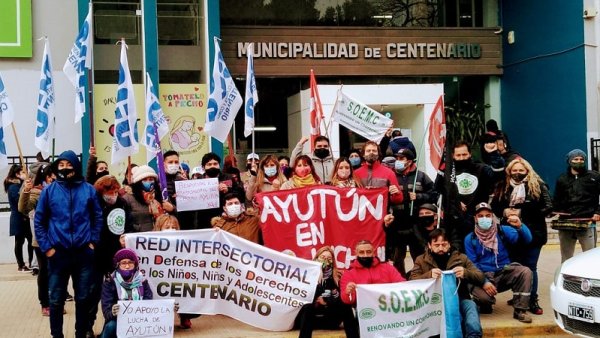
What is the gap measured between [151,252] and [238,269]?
95cm

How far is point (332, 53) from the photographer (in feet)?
63.9

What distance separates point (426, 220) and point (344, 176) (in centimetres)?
112

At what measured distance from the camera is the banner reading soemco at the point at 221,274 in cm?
802

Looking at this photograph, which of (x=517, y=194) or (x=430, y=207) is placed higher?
(x=517, y=194)

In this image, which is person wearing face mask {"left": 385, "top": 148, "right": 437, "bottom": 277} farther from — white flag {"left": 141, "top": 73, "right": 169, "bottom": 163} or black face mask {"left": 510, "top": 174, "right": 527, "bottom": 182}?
white flag {"left": 141, "top": 73, "right": 169, "bottom": 163}

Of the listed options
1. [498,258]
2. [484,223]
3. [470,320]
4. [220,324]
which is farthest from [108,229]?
[498,258]

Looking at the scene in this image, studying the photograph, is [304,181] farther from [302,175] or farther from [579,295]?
[579,295]

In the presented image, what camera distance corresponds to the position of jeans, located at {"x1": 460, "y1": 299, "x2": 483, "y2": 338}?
24.1ft

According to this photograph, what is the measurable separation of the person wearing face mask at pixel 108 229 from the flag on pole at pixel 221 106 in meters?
2.69

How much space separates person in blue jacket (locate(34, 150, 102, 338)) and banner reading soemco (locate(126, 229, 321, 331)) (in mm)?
614

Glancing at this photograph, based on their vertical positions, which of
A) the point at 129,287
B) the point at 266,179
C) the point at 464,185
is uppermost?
the point at 266,179

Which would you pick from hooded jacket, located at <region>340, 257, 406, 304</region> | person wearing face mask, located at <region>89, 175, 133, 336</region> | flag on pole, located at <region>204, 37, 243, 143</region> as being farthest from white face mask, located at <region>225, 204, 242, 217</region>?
flag on pole, located at <region>204, 37, 243, 143</region>

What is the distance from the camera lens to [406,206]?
30.6 ft

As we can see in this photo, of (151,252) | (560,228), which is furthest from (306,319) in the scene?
(560,228)
